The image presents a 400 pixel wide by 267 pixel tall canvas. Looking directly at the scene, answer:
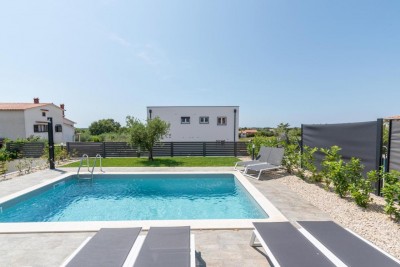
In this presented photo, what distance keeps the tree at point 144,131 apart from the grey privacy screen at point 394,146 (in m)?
10.9

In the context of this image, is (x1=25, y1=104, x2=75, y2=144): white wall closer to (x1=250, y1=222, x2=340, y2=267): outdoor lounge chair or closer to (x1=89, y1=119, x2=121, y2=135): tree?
(x1=89, y1=119, x2=121, y2=135): tree

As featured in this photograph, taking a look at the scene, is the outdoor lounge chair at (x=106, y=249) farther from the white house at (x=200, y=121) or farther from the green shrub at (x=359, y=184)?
the white house at (x=200, y=121)

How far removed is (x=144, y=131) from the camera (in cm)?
1309

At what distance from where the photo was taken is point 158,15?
34.3 ft

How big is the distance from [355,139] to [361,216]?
314 cm

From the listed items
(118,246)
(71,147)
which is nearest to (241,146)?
(71,147)

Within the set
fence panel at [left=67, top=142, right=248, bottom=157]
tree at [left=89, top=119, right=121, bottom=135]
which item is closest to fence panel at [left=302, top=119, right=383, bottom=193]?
fence panel at [left=67, top=142, right=248, bottom=157]

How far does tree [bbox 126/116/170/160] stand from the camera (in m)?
13.1

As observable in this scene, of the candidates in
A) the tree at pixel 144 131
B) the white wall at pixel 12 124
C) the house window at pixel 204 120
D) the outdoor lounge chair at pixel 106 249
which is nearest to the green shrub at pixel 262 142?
the tree at pixel 144 131

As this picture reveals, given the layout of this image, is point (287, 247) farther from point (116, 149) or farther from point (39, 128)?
point (39, 128)

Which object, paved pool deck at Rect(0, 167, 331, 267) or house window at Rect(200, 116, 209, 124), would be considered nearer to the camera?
paved pool deck at Rect(0, 167, 331, 267)

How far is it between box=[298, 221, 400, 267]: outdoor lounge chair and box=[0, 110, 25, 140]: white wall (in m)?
31.0

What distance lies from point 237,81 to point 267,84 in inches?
113

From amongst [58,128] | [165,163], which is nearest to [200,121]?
[165,163]
